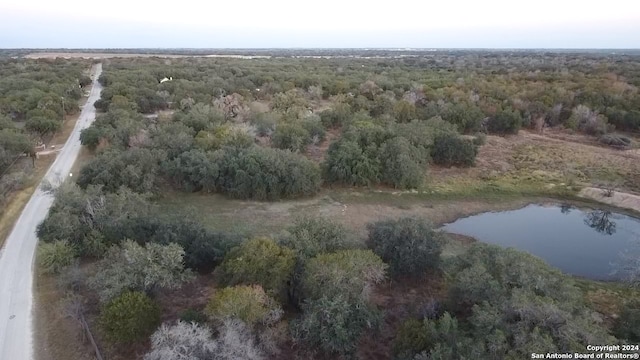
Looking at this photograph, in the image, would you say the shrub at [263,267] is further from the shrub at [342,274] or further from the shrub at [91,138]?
the shrub at [91,138]

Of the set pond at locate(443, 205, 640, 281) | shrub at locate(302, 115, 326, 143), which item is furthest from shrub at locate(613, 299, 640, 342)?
shrub at locate(302, 115, 326, 143)

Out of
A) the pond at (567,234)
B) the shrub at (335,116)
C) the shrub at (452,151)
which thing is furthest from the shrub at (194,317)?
the shrub at (335,116)

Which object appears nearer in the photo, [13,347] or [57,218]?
[13,347]

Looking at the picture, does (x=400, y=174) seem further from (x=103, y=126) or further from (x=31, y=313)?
(x=103, y=126)

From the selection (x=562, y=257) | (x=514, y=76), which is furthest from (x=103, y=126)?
(x=514, y=76)

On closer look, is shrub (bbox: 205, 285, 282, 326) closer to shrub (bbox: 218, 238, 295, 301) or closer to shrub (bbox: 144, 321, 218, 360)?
shrub (bbox: 218, 238, 295, 301)
